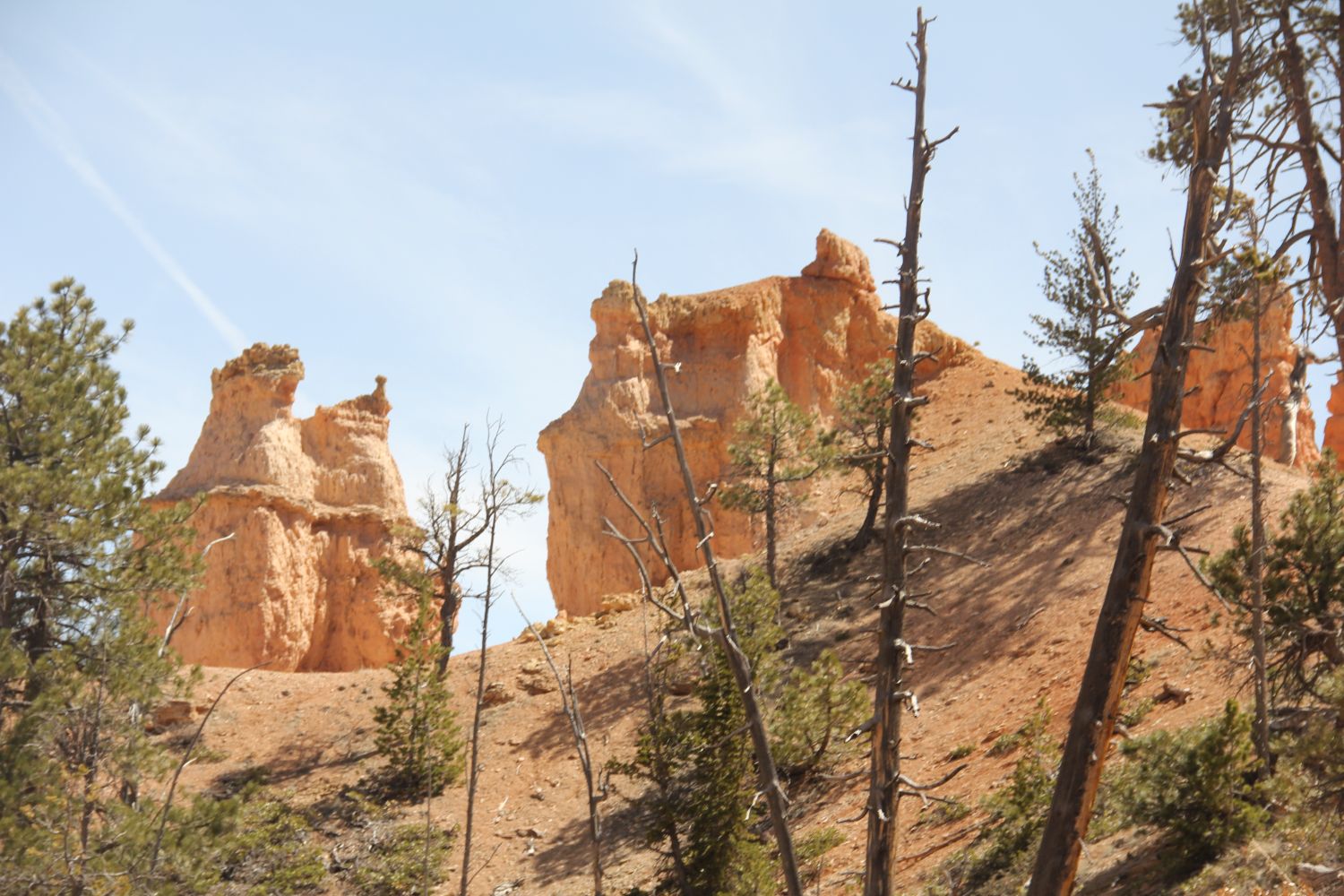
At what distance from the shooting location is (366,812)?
2558cm

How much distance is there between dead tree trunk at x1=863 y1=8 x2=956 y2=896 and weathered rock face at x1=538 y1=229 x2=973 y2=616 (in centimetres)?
3006

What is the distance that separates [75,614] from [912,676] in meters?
14.7

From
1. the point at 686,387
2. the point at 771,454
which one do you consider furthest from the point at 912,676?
the point at 686,387

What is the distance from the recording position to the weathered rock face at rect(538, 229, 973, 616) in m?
42.4

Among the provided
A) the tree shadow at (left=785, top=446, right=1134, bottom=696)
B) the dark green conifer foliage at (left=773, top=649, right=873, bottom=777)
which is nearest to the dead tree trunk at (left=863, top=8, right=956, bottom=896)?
the dark green conifer foliage at (left=773, top=649, right=873, bottom=777)

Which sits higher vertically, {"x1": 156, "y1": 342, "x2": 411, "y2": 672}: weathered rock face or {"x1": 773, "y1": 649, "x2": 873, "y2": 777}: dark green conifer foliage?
{"x1": 156, "y1": 342, "x2": 411, "y2": 672}: weathered rock face

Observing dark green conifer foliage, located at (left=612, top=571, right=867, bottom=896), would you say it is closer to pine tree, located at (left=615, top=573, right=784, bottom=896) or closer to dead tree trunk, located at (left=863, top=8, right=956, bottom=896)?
pine tree, located at (left=615, top=573, right=784, bottom=896)

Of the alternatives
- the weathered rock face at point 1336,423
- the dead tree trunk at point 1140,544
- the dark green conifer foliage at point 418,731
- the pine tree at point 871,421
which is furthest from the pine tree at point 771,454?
the weathered rock face at point 1336,423

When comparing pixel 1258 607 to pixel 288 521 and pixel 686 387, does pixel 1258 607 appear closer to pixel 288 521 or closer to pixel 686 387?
pixel 288 521

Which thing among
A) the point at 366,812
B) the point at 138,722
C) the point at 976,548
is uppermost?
the point at 976,548

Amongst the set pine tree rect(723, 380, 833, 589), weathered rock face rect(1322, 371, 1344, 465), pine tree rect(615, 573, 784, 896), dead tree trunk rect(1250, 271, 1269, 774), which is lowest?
pine tree rect(615, 573, 784, 896)

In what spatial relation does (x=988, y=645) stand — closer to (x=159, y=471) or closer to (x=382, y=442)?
(x=159, y=471)

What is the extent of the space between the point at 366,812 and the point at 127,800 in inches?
315

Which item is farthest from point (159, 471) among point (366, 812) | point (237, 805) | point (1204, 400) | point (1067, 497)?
point (1204, 400)
